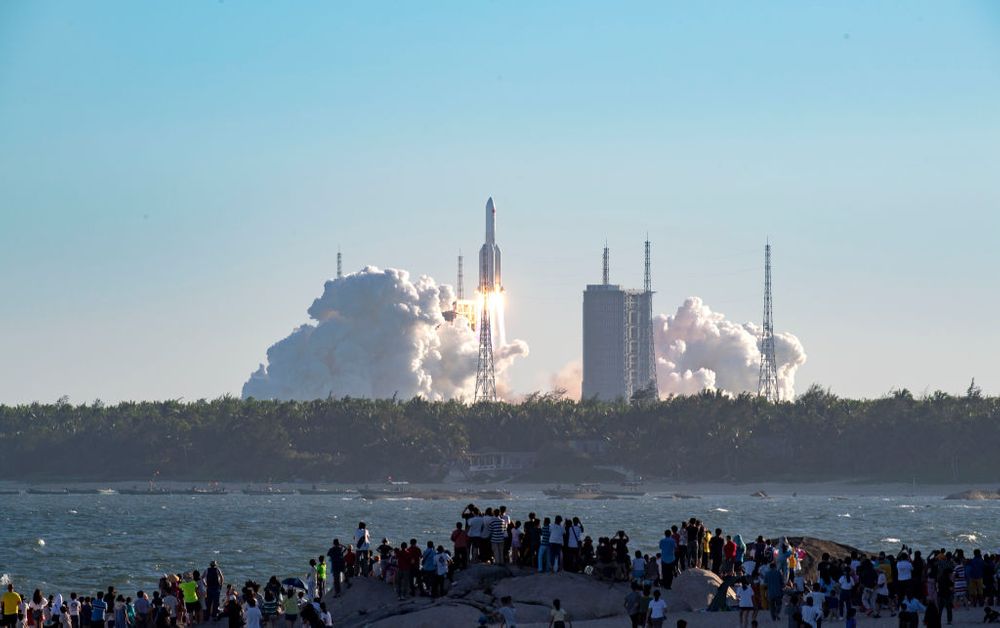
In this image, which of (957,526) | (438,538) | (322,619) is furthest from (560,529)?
(957,526)

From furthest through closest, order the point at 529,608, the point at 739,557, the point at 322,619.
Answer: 1. the point at 739,557
2. the point at 529,608
3. the point at 322,619

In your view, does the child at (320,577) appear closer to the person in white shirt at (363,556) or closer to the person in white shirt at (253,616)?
the person in white shirt at (363,556)

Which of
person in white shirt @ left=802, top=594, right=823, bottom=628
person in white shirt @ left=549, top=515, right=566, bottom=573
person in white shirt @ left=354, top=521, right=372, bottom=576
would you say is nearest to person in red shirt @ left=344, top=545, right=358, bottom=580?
person in white shirt @ left=354, top=521, right=372, bottom=576

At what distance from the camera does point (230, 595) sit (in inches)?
2055

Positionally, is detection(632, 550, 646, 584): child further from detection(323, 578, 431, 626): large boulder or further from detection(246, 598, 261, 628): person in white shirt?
detection(246, 598, 261, 628): person in white shirt

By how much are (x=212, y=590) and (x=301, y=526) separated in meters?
87.3

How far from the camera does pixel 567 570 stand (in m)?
50.8

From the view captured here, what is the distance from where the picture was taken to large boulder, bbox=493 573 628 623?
1895 inches

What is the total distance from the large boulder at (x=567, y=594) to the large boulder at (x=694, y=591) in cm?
145

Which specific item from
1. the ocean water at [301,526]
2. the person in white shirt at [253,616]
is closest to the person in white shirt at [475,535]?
the person in white shirt at [253,616]

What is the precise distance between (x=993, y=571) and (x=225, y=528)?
95.1 meters

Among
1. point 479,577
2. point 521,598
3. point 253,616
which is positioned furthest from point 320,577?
point 253,616

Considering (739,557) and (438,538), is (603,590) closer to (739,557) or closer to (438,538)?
(739,557)

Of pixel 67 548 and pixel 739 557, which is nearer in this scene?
pixel 739 557
